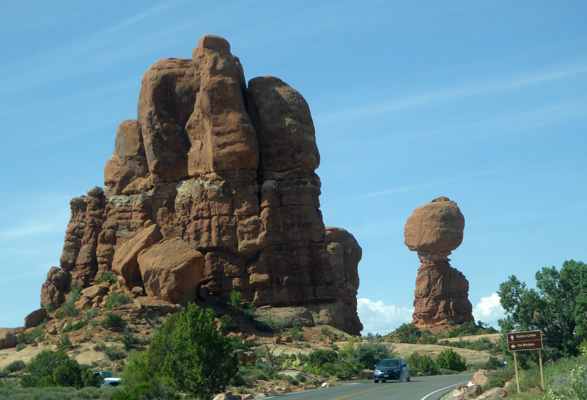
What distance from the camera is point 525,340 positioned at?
81.2ft

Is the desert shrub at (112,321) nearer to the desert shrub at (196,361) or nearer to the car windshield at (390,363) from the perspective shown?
the desert shrub at (196,361)

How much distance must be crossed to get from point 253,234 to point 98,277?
14.5 metres

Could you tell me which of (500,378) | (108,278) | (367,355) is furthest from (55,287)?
(500,378)

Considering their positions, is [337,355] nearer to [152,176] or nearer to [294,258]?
[294,258]

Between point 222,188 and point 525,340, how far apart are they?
37544mm

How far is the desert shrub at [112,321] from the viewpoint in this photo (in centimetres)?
5028

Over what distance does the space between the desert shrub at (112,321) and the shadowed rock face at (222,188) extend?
5.24 metres

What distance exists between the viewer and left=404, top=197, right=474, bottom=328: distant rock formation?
83188 mm

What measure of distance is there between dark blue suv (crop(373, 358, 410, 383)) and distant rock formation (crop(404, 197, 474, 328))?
44229 millimetres

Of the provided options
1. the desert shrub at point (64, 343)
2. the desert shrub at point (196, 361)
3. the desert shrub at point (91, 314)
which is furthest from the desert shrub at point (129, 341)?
the desert shrub at point (196, 361)

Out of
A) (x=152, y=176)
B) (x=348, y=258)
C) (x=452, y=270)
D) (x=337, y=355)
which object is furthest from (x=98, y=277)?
(x=452, y=270)

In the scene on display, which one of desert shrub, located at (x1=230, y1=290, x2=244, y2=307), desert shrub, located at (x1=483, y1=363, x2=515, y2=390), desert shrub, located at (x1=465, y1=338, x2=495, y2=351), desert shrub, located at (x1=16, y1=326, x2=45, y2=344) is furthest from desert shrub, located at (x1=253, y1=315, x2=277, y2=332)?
desert shrub, located at (x1=483, y1=363, x2=515, y2=390)

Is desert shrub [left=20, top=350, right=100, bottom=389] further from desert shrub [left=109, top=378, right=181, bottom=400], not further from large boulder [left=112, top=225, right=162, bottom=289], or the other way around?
large boulder [left=112, top=225, right=162, bottom=289]

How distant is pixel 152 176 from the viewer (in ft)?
204
